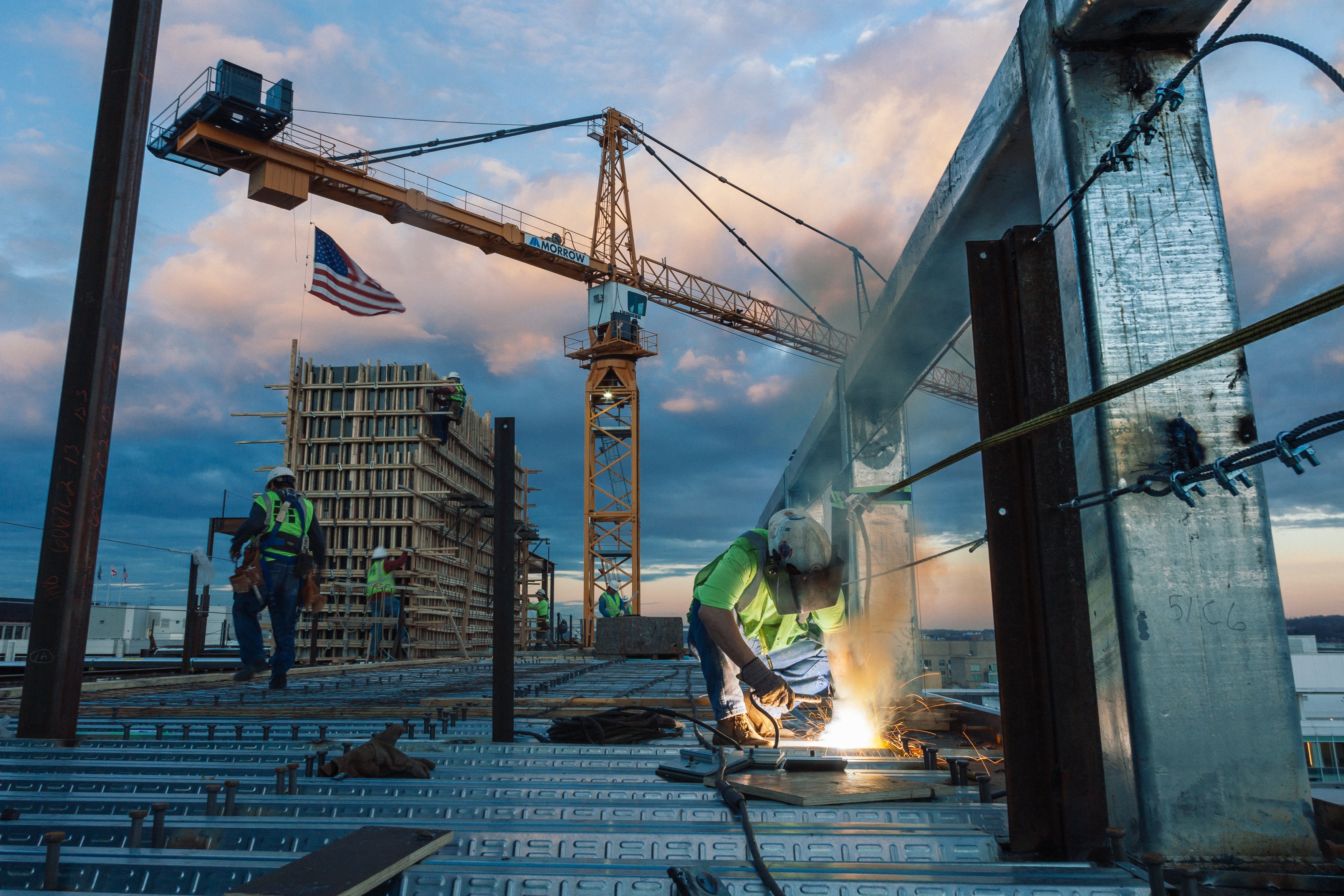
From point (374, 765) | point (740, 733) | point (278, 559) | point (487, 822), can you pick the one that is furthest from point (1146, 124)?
point (278, 559)

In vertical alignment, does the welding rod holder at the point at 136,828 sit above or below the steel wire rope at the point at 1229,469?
below

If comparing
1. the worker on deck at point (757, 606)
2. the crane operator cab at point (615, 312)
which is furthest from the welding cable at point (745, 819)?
the crane operator cab at point (615, 312)

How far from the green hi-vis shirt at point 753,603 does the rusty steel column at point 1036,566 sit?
2.03 metres

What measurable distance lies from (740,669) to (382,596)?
1482 cm

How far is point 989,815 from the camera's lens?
2293mm

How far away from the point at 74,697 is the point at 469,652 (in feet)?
57.1

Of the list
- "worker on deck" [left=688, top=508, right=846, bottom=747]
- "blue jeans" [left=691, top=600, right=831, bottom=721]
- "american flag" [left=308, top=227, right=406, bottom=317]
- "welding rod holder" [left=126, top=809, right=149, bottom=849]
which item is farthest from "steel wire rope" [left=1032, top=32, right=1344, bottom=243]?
"american flag" [left=308, top=227, right=406, bottom=317]

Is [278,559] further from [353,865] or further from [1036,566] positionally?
[1036,566]

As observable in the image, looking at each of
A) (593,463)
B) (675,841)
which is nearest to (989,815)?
(675,841)

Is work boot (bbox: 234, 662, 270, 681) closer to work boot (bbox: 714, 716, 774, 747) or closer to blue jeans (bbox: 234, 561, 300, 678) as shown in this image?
blue jeans (bbox: 234, 561, 300, 678)

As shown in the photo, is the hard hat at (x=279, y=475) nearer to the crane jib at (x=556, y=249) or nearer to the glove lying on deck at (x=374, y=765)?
the glove lying on deck at (x=374, y=765)

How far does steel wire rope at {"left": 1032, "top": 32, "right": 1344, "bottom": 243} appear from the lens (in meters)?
1.99

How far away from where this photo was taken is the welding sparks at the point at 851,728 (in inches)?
157

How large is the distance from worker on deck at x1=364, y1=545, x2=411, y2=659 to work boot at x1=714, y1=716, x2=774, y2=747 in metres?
11.1
